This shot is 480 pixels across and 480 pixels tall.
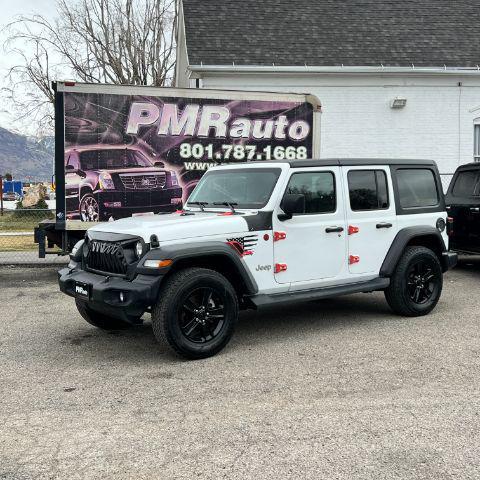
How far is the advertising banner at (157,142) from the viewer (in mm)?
9359

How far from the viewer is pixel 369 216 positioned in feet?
21.4

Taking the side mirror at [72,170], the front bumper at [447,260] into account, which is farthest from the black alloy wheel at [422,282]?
the side mirror at [72,170]

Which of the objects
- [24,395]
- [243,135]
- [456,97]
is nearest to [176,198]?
[243,135]

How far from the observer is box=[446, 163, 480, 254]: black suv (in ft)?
32.1

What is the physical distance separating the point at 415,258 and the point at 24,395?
4.48m

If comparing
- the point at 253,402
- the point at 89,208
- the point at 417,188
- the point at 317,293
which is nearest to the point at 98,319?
the point at 317,293

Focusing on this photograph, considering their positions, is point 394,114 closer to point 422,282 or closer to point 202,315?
point 422,282

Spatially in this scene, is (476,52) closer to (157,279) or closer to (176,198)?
(176,198)

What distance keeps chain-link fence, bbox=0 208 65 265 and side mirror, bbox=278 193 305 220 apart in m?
7.17

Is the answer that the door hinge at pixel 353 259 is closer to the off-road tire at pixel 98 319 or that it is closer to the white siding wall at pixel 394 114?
the off-road tire at pixel 98 319

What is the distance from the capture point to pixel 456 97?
16281 millimetres

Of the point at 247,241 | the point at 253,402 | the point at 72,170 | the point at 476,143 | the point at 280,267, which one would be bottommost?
the point at 253,402

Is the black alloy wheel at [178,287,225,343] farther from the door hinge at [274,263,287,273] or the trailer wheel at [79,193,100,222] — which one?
the trailer wheel at [79,193,100,222]

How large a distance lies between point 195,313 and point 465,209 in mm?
6450
